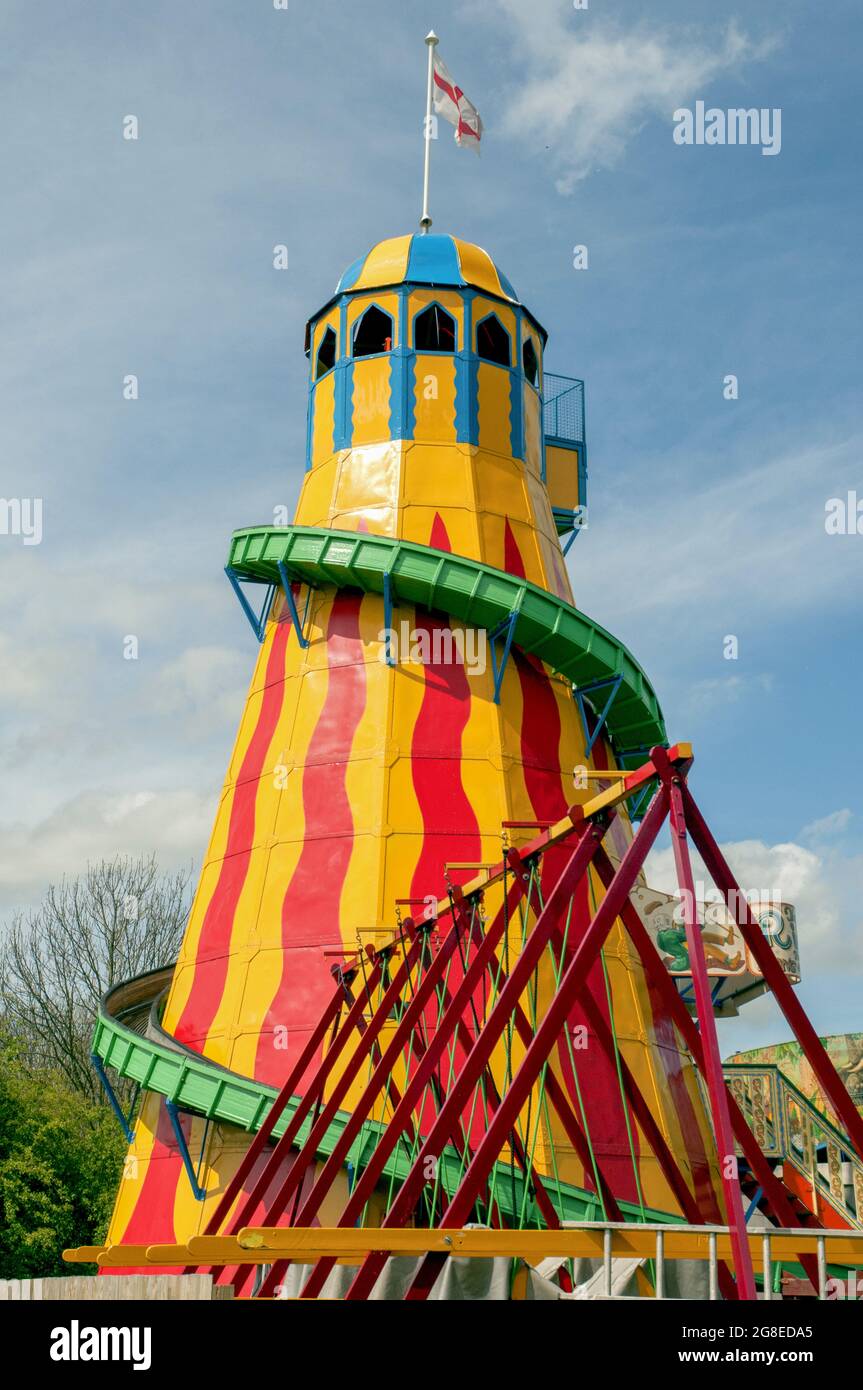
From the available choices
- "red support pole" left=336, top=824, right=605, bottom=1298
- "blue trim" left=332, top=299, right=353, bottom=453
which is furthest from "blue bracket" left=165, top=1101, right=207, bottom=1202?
"blue trim" left=332, top=299, right=353, bottom=453

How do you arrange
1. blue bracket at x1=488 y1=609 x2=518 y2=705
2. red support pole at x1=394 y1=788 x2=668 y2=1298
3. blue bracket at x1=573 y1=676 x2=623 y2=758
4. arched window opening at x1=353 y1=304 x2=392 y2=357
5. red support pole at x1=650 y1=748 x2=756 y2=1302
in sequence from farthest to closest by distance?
arched window opening at x1=353 y1=304 x2=392 y2=357, blue bracket at x1=573 y1=676 x2=623 y2=758, blue bracket at x1=488 y1=609 x2=518 y2=705, red support pole at x1=394 y1=788 x2=668 y2=1298, red support pole at x1=650 y1=748 x2=756 y2=1302

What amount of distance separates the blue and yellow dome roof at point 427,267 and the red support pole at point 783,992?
62.5 ft

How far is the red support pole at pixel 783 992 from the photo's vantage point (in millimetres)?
12078

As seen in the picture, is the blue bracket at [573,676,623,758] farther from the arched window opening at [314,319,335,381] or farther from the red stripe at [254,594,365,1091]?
the arched window opening at [314,319,335,381]

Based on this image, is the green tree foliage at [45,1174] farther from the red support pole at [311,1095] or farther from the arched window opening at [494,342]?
the arched window opening at [494,342]

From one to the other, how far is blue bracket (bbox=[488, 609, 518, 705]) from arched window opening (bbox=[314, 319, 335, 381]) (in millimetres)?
8190

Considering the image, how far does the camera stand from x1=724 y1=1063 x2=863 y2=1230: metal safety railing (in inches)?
978

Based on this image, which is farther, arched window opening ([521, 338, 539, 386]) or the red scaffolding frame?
arched window opening ([521, 338, 539, 386])

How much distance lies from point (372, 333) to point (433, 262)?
1.95 metres

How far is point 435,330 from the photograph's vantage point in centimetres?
2892

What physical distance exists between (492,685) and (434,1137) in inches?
538
